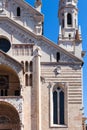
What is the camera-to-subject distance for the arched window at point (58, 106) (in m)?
38.1

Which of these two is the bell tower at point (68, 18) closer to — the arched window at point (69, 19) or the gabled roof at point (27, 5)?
the arched window at point (69, 19)

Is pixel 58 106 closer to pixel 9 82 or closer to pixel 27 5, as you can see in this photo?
pixel 9 82

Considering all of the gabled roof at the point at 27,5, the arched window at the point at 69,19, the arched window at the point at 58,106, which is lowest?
the arched window at the point at 58,106

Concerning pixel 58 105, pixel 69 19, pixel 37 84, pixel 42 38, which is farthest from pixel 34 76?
pixel 69 19

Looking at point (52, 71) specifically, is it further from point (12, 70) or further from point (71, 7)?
point (71, 7)

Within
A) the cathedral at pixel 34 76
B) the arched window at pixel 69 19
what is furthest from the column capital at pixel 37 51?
the arched window at pixel 69 19

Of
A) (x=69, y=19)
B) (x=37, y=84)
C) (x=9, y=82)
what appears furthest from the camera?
(x=69, y=19)

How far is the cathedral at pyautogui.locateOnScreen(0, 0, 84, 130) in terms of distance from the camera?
37531mm

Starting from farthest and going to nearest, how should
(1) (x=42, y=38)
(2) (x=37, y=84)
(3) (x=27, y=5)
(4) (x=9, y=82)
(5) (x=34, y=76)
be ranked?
1. (3) (x=27, y=5)
2. (1) (x=42, y=38)
3. (4) (x=9, y=82)
4. (5) (x=34, y=76)
5. (2) (x=37, y=84)

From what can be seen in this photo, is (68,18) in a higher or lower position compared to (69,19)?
higher

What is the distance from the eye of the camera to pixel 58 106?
38250 mm

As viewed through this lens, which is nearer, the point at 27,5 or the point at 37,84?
the point at 37,84

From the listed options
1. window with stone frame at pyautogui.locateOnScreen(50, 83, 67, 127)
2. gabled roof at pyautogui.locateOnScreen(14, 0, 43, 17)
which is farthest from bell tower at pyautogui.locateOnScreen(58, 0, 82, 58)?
window with stone frame at pyautogui.locateOnScreen(50, 83, 67, 127)

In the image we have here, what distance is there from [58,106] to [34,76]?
317cm
